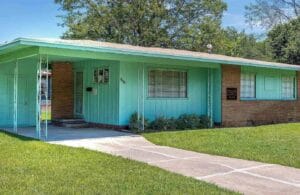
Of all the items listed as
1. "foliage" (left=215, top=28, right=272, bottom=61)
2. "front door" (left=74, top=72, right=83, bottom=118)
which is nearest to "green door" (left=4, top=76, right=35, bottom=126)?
"front door" (left=74, top=72, right=83, bottom=118)

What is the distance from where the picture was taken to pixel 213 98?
58.2 feet

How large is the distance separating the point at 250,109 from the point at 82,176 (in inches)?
503

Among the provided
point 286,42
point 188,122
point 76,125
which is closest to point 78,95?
point 76,125

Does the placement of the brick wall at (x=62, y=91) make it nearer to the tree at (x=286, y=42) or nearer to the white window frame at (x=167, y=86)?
the white window frame at (x=167, y=86)

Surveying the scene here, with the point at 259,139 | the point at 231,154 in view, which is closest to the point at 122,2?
the point at 259,139

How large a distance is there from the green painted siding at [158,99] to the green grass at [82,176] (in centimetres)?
577

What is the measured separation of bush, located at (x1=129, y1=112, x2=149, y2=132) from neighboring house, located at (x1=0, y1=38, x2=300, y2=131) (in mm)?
280

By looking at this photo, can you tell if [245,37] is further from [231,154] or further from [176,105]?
[231,154]

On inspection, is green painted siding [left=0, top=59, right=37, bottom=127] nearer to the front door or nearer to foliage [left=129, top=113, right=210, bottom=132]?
the front door

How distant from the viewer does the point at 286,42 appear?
37.9 meters

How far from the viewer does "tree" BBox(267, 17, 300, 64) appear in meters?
36.1

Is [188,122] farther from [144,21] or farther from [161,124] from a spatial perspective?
[144,21]

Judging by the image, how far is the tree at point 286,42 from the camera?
119 feet

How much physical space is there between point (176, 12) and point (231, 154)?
28188 millimetres
